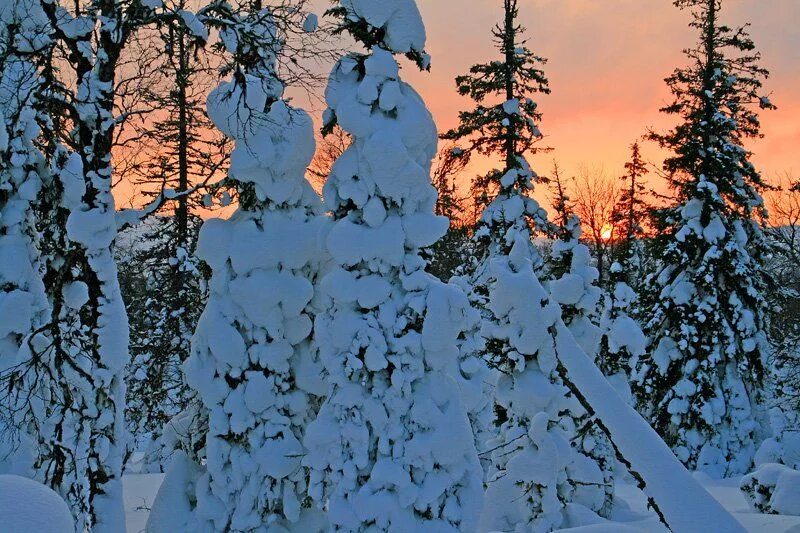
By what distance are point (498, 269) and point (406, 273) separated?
3.96 meters

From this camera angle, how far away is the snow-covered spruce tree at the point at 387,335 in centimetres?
788

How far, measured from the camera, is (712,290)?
2061cm

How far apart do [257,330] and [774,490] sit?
11.7m

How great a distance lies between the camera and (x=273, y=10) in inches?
332

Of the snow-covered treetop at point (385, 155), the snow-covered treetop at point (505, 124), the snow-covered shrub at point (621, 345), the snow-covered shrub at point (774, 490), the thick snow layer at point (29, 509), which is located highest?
the snow-covered treetop at point (505, 124)

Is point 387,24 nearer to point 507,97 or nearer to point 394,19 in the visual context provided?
point 394,19

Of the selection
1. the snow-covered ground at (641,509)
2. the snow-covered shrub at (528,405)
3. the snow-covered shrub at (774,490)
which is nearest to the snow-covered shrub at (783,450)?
the snow-covered ground at (641,509)

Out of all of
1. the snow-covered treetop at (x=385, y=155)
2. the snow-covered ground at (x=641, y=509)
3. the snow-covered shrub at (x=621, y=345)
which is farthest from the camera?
the snow-covered shrub at (x=621, y=345)

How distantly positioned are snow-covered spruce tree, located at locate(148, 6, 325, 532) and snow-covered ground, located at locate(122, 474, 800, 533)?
2441 millimetres

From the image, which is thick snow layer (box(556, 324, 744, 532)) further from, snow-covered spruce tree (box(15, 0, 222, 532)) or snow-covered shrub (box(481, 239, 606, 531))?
snow-covered shrub (box(481, 239, 606, 531))

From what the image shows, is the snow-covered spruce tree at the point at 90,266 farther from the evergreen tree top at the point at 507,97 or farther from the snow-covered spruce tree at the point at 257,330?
the evergreen tree top at the point at 507,97

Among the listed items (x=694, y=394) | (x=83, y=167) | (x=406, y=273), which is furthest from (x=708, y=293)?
(x=83, y=167)

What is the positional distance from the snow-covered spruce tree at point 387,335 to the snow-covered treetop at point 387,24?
0.02m

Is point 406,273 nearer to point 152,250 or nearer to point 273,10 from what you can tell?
point 273,10
